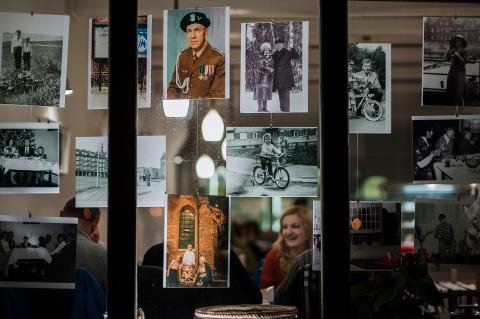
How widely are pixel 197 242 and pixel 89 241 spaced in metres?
0.49

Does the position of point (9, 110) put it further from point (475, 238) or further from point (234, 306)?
point (475, 238)

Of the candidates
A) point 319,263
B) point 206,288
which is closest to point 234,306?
point 206,288

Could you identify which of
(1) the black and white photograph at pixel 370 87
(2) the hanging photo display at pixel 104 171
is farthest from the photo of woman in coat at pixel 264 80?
(2) the hanging photo display at pixel 104 171

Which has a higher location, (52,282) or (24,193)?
(24,193)

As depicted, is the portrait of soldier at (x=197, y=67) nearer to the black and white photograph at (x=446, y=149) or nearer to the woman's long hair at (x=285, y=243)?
the woman's long hair at (x=285, y=243)

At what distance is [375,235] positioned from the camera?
12.5 feet

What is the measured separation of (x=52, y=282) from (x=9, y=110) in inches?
31.9

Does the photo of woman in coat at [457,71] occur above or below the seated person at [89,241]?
above

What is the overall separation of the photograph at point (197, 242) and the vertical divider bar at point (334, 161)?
482 mm

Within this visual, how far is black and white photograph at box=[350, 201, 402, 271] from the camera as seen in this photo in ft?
12.4

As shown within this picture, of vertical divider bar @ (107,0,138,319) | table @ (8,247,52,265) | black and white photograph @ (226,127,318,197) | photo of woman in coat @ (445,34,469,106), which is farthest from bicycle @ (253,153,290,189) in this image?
table @ (8,247,52,265)

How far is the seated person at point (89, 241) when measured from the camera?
3.71 metres

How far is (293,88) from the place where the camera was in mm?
3766

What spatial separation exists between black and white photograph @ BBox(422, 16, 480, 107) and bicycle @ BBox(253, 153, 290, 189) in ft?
2.37
